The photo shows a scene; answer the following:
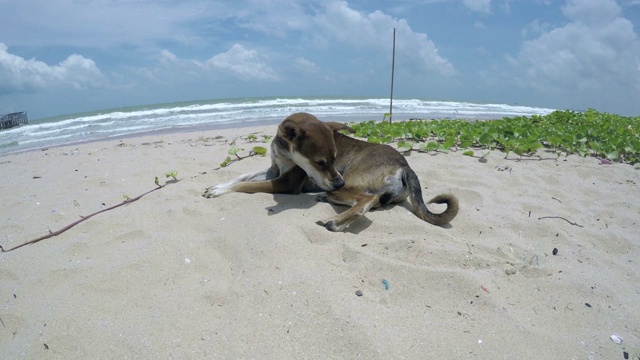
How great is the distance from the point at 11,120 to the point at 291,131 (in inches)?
1142

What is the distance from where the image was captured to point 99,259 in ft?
10.4

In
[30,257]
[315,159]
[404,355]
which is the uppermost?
[315,159]

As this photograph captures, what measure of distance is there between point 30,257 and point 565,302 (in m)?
4.05

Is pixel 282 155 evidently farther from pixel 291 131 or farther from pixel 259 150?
pixel 259 150

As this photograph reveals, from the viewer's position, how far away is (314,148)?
14.5 ft

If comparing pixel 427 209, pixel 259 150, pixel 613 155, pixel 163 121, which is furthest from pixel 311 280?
pixel 163 121

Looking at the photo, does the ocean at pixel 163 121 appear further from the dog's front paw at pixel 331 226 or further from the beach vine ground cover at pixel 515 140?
the dog's front paw at pixel 331 226

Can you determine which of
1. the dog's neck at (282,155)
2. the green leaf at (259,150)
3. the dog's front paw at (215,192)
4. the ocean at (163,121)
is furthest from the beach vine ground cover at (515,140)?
the ocean at (163,121)

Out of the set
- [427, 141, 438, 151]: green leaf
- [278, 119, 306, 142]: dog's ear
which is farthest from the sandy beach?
[427, 141, 438, 151]: green leaf

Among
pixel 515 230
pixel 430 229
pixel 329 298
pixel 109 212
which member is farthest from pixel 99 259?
pixel 515 230

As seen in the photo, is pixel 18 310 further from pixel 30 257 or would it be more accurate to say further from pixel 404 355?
pixel 404 355

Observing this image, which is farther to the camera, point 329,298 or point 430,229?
point 430,229

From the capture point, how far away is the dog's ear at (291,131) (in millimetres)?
4441

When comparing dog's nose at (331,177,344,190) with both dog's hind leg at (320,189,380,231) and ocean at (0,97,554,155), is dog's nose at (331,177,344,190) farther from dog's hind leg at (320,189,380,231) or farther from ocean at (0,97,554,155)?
ocean at (0,97,554,155)
